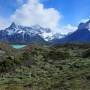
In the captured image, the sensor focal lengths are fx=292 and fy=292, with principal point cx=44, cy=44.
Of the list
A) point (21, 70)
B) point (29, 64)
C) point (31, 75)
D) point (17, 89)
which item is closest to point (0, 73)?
point (21, 70)

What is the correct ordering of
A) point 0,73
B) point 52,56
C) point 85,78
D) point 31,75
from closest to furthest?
point 85,78 → point 31,75 → point 0,73 → point 52,56

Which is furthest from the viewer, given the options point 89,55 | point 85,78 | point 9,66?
point 89,55

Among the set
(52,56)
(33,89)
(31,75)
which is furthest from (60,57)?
(33,89)

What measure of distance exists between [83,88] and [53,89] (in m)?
2.13

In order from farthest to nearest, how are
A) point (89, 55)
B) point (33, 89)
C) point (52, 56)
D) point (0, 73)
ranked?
point (52, 56)
point (89, 55)
point (0, 73)
point (33, 89)

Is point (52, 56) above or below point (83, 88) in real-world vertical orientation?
above

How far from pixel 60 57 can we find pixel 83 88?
36.5m

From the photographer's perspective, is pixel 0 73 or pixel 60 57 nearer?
pixel 0 73

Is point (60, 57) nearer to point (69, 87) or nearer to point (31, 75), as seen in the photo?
point (31, 75)

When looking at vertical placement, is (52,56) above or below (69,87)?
above

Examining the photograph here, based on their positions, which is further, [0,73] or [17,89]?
[0,73]

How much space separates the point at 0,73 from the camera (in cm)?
3919

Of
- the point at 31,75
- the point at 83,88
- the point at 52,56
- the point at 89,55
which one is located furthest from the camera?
the point at 52,56

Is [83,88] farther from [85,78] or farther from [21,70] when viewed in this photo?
[21,70]
